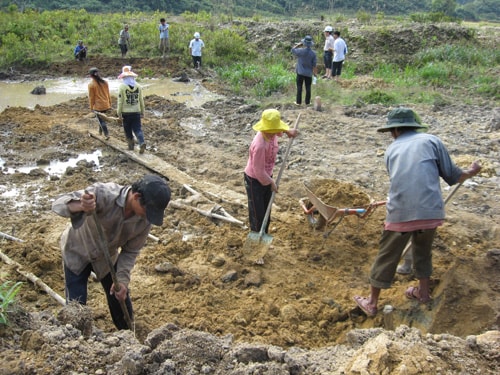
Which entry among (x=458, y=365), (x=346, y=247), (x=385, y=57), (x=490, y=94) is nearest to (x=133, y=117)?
(x=346, y=247)

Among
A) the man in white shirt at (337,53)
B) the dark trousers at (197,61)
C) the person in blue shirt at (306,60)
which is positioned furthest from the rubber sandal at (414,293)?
the dark trousers at (197,61)

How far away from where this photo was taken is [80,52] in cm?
1852

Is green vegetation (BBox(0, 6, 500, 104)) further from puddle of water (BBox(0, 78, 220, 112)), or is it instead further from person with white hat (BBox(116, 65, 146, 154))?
person with white hat (BBox(116, 65, 146, 154))

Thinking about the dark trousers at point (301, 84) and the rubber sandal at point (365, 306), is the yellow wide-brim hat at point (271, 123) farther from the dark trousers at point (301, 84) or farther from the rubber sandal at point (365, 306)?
the dark trousers at point (301, 84)

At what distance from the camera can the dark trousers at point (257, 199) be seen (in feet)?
16.9

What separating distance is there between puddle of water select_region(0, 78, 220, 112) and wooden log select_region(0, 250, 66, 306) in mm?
9066

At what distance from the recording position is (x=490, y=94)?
39.9ft

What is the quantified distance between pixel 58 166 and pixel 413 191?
692cm

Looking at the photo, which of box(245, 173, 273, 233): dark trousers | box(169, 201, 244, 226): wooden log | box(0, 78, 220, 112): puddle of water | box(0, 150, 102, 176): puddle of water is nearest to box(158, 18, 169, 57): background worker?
box(0, 78, 220, 112): puddle of water

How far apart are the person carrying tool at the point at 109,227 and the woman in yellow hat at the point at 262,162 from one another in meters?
1.86

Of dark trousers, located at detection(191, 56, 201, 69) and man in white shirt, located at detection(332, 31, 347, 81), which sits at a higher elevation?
man in white shirt, located at detection(332, 31, 347, 81)

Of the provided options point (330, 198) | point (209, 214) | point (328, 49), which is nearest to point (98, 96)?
point (209, 214)

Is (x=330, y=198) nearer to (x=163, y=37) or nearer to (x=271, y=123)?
(x=271, y=123)

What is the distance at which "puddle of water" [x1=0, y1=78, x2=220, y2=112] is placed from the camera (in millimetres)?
14109
